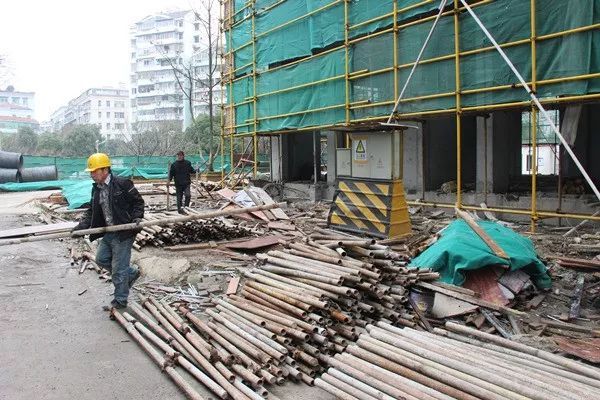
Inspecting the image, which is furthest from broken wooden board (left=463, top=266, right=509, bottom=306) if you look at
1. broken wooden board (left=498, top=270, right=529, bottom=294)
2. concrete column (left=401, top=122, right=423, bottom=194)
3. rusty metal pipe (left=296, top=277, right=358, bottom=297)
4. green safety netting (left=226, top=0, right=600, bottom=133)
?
concrete column (left=401, top=122, right=423, bottom=194)

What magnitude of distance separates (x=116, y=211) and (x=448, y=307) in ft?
12.7

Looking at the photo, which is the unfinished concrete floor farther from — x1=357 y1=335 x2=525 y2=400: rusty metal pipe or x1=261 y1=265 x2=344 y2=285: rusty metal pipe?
x1=261 y1=265 x2=344 y2=285: rusty metal pipe

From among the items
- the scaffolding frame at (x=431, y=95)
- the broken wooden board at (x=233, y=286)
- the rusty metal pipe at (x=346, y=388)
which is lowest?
the rusty metal pipe at (x=346, y=388)

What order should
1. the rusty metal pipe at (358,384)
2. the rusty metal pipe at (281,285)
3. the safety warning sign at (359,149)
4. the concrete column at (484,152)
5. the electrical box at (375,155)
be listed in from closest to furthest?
the rusty metal pipe at (358,384)
the rusty metal pipe at (281,285)
the electrical box at (375,155)
the safety warning sign at (359,149)
the concrete column at (484,152)

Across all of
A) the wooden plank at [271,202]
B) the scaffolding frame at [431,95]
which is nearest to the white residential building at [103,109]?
the scaffolding frame at [431,95]

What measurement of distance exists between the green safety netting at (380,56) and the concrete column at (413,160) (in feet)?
3.79

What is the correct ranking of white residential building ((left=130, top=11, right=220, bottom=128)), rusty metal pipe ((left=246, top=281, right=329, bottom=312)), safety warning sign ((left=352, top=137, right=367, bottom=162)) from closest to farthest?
rusty metal pipe ((left=246, top=281, right=329, bottom=312))
safety warning sign ((left=352, top=137, right=367, bottom=162))
white residential building ((left=130, top=11, right=220, bottom=128))

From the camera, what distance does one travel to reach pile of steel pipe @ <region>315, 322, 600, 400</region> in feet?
10.4

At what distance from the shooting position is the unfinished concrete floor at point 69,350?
4.05m

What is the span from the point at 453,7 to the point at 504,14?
1.50m

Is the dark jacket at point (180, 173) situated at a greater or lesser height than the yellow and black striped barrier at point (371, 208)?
greater

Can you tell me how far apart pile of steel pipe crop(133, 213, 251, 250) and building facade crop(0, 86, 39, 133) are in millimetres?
92082

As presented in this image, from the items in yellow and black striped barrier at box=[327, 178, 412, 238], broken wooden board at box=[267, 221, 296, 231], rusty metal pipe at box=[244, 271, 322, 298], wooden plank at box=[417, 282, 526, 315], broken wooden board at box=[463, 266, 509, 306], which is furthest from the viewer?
broken wooden board at box=[267, 221, 296, 231]

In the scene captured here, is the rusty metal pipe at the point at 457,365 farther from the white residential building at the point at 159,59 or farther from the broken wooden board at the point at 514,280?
the white residential building at the point at 159,59
